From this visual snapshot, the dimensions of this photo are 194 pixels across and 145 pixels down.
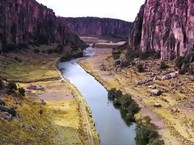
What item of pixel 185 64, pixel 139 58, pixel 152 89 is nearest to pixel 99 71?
pixel 139 58

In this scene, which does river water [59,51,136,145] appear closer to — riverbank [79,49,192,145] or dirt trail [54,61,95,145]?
dirt trail [54,61,95,145]

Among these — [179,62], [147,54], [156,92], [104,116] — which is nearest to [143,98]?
[156,92]

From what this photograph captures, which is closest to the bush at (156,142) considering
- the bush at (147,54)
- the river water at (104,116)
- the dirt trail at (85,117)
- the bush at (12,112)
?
the river water at (104,116)

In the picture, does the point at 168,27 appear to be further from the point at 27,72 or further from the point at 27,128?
the point at 27,128

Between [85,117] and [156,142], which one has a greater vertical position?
[156,142]

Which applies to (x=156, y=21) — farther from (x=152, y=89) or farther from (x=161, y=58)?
(x=152, y=89)

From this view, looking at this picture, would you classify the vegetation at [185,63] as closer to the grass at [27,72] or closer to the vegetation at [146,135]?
the grass at [27,72]
